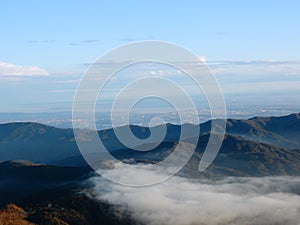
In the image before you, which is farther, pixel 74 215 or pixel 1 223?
pixel 74 215

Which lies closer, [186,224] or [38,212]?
[38,212]

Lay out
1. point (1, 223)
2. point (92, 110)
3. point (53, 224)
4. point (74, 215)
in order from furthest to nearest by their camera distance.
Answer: point (74, 215) < point (53, 224) < point (1, 223) < point (92, 110)

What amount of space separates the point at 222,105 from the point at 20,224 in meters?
101

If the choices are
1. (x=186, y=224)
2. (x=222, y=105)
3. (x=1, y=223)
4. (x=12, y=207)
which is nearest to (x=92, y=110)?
(x=222, y=105)

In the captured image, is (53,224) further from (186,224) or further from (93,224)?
(186,224)

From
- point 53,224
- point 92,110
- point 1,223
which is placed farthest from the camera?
point 53,224

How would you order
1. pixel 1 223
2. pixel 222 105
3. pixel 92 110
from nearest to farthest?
pixel 222 105, pixel 92 110, pixel 1 223

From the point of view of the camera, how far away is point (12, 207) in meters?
182

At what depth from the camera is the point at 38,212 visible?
187m

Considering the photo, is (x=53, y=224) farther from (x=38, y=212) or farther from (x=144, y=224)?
(x=144, y=224)

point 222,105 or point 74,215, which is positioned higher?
point 222,105

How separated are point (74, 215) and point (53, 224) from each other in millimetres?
13982

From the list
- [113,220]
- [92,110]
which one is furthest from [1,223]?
[92,110]

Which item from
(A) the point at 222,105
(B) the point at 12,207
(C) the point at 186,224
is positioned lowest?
(C) the point at 186,224
